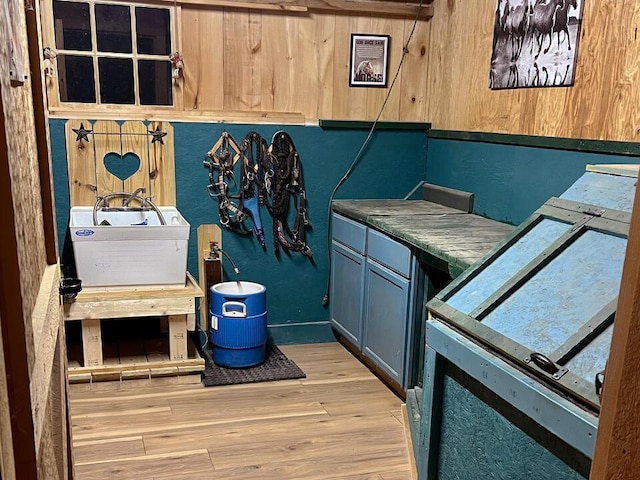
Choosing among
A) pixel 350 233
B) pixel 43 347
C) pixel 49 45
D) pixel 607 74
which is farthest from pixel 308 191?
pixel 43 347

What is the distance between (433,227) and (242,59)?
5.58ft

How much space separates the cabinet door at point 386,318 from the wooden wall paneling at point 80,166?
1.78m

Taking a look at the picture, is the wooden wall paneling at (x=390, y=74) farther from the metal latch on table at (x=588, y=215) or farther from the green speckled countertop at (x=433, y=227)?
the metal latch on table at (x=588, y=215)

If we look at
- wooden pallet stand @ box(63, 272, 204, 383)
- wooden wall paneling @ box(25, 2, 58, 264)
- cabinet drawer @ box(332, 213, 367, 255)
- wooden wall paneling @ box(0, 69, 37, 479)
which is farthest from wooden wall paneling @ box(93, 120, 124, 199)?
wooden wall paneling @ box(0, 69, 37, 479)

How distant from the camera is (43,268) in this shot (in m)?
1.50

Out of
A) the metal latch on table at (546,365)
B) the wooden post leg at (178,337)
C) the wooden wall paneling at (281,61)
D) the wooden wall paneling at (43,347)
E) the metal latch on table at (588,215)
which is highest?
the wooden wall paneling at (281,61)

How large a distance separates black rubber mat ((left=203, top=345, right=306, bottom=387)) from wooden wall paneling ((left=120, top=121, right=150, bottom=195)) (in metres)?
1.18

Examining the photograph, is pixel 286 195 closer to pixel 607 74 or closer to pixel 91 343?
pixel 91 343

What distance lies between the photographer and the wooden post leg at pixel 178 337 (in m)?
3.50

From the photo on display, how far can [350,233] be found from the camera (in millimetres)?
3895

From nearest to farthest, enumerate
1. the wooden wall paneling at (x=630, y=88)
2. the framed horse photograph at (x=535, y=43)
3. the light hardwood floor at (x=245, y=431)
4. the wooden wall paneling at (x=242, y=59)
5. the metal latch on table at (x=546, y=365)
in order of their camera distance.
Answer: the metal latch on table at (x=546, y=365) → the wooden wall paneling at (x=630, y=88) → the light hardwood floor at (x=245, y=431) → the framed horse photograph at (x=535, y=43) → the wooden wall paneling at (x=242, y=59)

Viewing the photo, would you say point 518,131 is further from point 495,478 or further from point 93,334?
point 93,334

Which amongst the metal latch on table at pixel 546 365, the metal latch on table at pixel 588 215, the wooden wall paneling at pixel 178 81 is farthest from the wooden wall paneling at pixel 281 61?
the metal latch on table at pixel 546 365

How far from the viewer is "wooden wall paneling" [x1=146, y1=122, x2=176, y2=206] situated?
3852 millimetres
